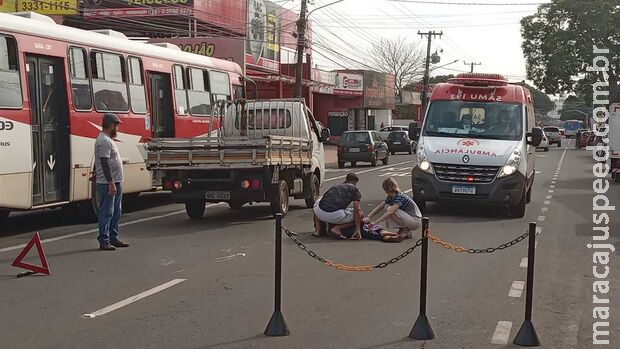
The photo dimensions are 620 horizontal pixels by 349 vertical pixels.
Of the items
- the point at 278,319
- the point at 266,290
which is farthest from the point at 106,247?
the point at 278,319

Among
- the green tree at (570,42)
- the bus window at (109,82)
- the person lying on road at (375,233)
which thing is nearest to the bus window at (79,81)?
A: the bus window at (109,82)

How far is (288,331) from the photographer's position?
246 inches

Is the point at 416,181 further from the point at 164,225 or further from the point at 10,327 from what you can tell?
the point at 10,327

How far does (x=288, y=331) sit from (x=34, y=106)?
704 cm

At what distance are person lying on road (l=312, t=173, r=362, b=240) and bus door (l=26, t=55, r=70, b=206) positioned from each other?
13.9ft

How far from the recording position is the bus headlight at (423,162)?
14.4 meters

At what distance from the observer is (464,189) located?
14172 mm

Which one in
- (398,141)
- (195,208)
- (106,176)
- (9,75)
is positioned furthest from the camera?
(398,141)

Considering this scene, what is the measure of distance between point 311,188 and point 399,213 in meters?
4.36

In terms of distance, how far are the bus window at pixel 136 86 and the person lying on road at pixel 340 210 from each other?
5.02 m

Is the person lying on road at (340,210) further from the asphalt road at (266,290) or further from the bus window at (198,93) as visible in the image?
the bus window at (198,93)

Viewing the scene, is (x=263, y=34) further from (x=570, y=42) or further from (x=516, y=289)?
(x=516, y=289)

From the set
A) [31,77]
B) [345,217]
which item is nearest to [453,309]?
[345,217]

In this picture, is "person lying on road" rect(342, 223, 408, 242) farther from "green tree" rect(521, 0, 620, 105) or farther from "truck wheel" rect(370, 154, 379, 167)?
"green tree" rect(521, 0, 620, 105)
